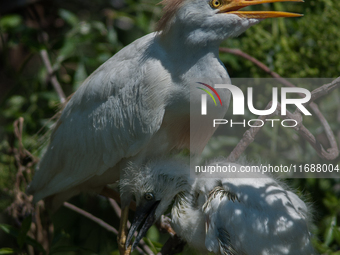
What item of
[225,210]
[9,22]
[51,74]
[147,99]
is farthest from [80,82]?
[225,210]

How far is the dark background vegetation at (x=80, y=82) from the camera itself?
202 cm

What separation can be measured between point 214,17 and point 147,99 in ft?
1.49

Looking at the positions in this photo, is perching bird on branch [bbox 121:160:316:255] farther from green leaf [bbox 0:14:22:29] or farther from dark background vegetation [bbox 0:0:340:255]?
green leaf [bbox 0:14:22:29]

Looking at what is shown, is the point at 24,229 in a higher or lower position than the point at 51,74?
lower

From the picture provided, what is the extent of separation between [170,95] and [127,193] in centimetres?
55

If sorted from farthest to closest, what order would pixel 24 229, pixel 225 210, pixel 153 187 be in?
pixel 24 229, pixel 153 187, pixel 225 210

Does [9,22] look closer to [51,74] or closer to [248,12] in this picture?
[51,74]

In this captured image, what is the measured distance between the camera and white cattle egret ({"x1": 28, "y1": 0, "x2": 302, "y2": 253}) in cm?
163

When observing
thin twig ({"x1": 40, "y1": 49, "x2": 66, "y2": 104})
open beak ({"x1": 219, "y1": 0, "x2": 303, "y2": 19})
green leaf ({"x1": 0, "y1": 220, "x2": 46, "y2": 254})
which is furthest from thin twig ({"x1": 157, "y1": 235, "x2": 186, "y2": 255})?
thin twig ({"x1": 40, "y1": 49, "x2": 66, "y2": 104})

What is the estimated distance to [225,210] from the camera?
1.52 m

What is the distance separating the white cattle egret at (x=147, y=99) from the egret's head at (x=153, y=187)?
0.08 m

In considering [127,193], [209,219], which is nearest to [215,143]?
[127,193]

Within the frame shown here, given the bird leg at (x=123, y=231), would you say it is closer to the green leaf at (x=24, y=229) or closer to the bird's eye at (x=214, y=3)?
the green leaf at (x=24, y=229)

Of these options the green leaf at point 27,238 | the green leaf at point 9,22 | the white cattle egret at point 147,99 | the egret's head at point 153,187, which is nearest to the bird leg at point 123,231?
the white cattle egret at point 147,99
